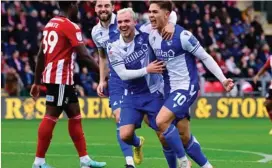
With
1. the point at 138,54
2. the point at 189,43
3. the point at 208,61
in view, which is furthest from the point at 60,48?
the point at 208,61

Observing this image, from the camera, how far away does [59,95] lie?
1120 cm

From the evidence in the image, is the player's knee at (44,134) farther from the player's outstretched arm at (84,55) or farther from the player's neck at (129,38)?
the player's neck at (129,38)

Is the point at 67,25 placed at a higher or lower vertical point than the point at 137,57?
higher

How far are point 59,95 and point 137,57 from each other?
1.31m

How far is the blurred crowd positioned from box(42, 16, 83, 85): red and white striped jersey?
1551 cm

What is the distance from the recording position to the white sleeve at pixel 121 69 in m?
10.2

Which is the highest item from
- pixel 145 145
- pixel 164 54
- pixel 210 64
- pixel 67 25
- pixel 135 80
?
pixel 67 25

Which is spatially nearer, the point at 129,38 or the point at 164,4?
the point at 164,4

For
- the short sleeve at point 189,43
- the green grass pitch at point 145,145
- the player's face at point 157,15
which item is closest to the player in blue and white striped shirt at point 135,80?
the player's face at point 157,15

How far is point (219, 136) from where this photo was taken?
18844 millimetres

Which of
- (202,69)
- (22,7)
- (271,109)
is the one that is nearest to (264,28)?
(202,69)

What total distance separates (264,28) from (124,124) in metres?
26.1

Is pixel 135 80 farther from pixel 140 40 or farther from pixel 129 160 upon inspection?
pixel 129 160

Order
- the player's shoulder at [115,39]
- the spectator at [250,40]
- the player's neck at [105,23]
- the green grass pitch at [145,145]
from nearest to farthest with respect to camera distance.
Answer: the player's shoulder at [115,39], the player's neck at [105,23], the green grass pitch at [145,145], the spectator at [250,40]
